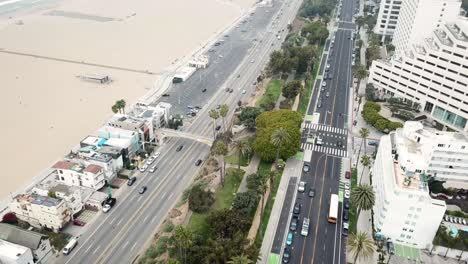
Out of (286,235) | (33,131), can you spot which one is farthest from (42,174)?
(286,235)

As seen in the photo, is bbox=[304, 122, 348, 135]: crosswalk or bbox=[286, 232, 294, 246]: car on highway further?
bbox=[304, 122, 348, 135]: crosswalk

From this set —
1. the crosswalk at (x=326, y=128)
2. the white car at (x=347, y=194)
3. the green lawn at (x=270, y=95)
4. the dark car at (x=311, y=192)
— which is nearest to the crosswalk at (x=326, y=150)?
the crosswalk at (x=326, y=128)

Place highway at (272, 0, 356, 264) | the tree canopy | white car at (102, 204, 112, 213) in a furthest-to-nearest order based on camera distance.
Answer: the tree canopy, white car at (102, 204, 112, 213), highway at (272, 0, 356, 264)

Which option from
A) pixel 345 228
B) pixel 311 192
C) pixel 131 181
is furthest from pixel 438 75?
pixel 131 181

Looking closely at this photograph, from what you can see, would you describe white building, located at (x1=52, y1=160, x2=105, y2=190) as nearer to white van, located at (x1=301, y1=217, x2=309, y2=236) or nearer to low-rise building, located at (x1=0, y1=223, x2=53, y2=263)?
low-rise building, located at (x1=0, y1=223, x2=53, y2=263)

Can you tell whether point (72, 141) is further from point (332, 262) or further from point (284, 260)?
point (332, 262)

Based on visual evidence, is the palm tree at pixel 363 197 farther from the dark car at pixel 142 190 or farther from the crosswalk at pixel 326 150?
the dark car at pixel 142 190

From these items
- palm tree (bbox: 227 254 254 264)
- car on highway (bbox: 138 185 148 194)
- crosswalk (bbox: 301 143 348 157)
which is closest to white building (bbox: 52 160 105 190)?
car on highway (bbox: 138 185 148 194)

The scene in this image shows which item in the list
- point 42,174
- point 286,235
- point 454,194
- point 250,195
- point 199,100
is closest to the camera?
point 286,235
